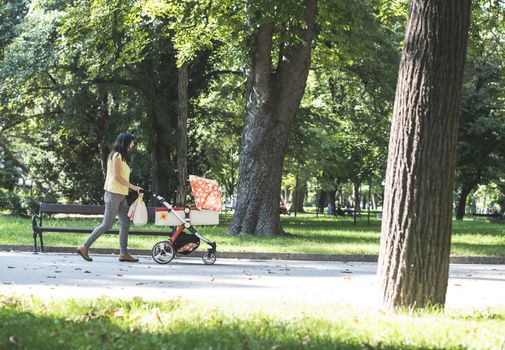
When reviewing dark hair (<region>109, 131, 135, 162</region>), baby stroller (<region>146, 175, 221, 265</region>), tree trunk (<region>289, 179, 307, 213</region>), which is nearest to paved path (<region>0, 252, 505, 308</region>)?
baby stroller (<region>146, 175, 221, 265</region>)

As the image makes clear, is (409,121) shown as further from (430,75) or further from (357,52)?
(357,52)

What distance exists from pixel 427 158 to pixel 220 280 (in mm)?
5018

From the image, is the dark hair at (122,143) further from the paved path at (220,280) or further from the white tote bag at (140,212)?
the paved path at (220,280)

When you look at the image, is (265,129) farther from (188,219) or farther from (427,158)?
(427,158)

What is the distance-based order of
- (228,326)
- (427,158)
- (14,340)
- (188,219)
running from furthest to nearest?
→ 1. (188,219)
2. (427,158)
3. (228,326)
4. (14,340)

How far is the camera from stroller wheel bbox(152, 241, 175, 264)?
13695 millimetres

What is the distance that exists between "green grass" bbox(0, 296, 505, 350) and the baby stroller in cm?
584

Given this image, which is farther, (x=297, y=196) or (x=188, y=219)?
(x=297, y=196)

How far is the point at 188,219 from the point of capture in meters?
13.6

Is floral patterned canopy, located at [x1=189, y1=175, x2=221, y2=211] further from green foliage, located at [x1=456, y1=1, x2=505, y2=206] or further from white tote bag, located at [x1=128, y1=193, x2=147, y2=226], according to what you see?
green foliage, located at [x1=456, y1=1, x2=505, y2=206]

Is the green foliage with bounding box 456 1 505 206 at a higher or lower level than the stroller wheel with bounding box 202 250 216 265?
higher

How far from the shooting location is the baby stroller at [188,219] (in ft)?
44.6

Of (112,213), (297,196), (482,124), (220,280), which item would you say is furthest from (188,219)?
(297,196)

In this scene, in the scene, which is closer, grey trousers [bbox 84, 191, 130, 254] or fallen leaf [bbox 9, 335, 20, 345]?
fallen leaf [bbox 9, 335, 20, 345]
